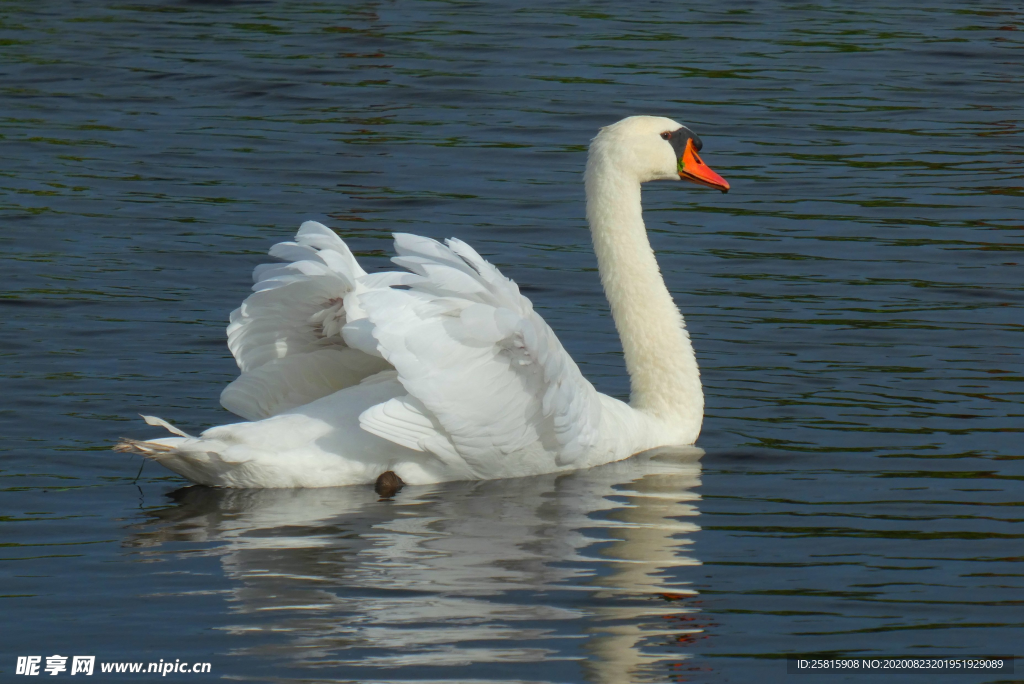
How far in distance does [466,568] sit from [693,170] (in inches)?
121

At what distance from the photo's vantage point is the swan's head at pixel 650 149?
819 cm

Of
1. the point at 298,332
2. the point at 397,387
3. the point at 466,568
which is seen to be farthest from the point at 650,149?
the point at 466,568

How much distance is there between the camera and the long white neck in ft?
26.9

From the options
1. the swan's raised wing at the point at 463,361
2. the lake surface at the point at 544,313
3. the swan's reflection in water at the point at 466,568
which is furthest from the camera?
the swan's raised wing at the point at 463,361

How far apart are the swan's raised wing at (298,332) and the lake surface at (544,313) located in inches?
21.7

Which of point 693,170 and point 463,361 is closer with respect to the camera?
point 463,361

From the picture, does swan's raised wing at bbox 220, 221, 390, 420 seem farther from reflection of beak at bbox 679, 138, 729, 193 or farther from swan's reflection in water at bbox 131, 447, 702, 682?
reflection of beak at bbox 679, 138, 729, 193

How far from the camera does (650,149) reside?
27.2 feet

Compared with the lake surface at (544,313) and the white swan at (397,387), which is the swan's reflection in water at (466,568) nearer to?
the lake surface at (544,313)

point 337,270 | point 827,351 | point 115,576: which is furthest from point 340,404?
point 827,351

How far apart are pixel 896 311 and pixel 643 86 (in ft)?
22.2

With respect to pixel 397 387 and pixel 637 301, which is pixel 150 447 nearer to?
pixel 397 387

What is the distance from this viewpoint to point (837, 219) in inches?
488

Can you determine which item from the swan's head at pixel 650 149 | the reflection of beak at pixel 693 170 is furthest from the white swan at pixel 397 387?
the reflection of beak at pixel 693 170
